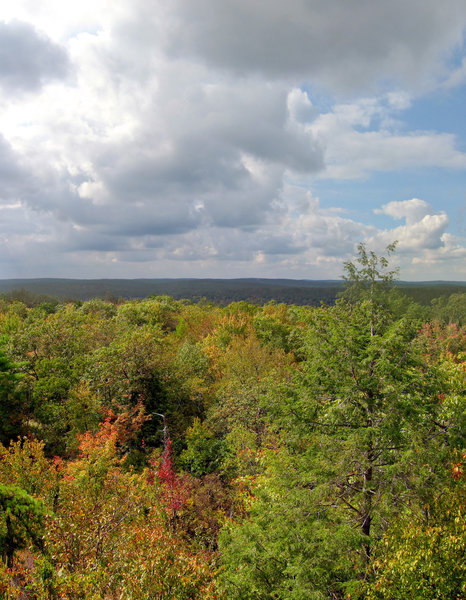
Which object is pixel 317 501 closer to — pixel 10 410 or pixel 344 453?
pixel 344 453

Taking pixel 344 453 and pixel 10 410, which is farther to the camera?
pixel 10 410

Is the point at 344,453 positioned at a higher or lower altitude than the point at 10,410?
higher

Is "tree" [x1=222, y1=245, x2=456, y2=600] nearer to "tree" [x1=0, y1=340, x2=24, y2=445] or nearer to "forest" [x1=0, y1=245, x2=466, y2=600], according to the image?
"forest" [x1=0, y1=245, x2=466, y2=600]

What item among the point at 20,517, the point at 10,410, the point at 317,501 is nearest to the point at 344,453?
the point at 317,501

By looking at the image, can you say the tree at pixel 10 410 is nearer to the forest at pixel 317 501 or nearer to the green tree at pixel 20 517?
the forest at pixel 317 501

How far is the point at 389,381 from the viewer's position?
36.6ft

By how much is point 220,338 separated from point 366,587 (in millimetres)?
36565

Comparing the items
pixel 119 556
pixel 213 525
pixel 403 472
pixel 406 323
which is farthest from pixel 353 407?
pixel 213 525

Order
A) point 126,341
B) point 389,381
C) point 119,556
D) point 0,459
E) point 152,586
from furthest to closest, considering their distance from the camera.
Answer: point 126,341
point 0,459
point 389,381
point 119,556
point 152,586

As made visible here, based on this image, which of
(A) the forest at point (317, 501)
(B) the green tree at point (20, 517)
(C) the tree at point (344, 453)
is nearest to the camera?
(A) the forest at point (317, 501)

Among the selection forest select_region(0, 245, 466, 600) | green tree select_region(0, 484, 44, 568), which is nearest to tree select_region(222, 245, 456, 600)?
forest select_region(0, 245, 466, 600)

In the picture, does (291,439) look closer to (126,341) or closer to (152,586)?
(152,586)

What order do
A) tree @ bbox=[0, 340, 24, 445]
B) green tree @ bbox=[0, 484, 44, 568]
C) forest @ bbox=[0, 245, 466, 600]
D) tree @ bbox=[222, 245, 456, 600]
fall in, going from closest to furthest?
forest @ bbox=[0, 245, 466, 600]
tree @ bbox=[222, 245, 456, 600]
green tree @ bbox=[0, 484, 44, 568]
tree @ bbox=[0, 340, 24, 445]

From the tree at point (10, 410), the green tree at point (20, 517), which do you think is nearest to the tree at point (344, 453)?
the green tree at point (20, 517)
